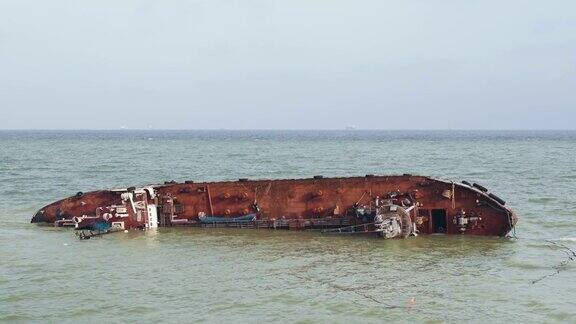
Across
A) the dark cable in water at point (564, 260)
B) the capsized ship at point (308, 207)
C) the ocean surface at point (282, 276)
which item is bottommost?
the dark cable in water at point (564, 260)

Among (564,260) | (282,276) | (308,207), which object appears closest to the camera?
(282,276)

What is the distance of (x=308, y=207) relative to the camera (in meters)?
28.6

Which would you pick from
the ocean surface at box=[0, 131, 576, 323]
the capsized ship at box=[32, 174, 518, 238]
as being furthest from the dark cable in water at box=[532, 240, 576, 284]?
the capsized ship at box=[32, 174, 518, 238]

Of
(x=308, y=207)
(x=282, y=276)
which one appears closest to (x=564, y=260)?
(x=282, y=276)

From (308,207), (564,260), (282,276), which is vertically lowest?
(564,260)

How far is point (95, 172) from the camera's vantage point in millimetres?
64625

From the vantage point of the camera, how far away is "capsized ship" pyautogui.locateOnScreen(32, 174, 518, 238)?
88.1 ft

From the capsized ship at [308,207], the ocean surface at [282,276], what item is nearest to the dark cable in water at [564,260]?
the ocean surface at [282,276]

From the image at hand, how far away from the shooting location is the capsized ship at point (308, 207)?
88.1 feet

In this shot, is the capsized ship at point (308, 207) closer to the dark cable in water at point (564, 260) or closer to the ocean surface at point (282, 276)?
the ocean surface at point (282, 276)

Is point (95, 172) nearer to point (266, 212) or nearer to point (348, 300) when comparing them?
point (266, 212)

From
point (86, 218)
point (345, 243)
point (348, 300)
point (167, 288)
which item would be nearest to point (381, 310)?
point (348, 300)

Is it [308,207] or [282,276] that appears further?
[308,207]

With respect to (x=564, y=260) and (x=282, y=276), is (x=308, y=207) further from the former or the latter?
(x=564, y=260)
